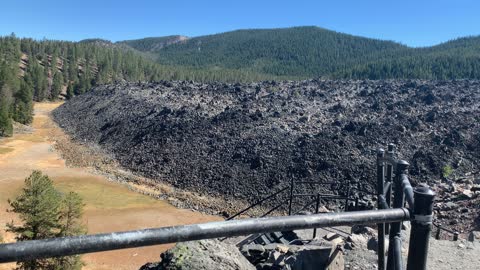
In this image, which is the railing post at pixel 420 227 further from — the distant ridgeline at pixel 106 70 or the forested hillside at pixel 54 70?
the forested hillside at pixel 54 70

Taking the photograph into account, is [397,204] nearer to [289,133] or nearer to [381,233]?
[381,233]

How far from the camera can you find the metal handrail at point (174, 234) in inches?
76.1

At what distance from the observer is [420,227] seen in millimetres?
2484

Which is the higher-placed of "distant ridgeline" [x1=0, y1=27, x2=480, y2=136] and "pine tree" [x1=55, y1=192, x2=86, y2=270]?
"distant ridgeline" [x1=0, y1=27, x2=480, y2=136]

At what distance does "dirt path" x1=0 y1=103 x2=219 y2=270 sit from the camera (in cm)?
1981

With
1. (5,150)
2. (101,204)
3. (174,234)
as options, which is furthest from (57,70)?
(174,234)

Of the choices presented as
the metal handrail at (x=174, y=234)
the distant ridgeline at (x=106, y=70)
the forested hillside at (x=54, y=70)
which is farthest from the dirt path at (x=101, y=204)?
the forested hillside at (x=54, y=70)

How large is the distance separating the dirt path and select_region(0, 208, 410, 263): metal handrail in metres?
17.2

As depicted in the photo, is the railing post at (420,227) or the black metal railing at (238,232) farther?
the railing post at (420,227)

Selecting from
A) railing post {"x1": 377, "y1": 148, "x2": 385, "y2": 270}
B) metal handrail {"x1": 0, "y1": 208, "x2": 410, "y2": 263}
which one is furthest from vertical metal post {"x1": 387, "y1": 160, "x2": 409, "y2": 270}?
railing post {"x1": 377, "y1": 148, "x2": 385, "y2": 270}

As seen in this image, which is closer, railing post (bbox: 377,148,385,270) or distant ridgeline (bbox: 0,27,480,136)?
railing post (bbox: 377,148,385,270)

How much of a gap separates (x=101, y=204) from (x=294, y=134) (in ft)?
52.6

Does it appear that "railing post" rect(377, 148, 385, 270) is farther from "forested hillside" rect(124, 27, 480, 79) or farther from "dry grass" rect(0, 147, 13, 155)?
"forested hillside" rect(124, 27, 480, 79)

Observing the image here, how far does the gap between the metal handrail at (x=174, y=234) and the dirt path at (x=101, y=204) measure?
17239 mm
